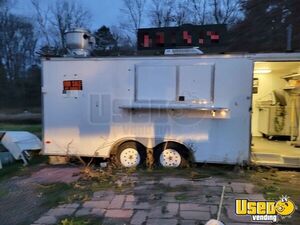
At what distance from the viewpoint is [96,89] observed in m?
8.56

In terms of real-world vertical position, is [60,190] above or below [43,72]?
below

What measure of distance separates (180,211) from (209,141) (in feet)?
9.54

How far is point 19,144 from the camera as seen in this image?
9781 millimetres

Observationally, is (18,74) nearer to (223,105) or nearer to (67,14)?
(67,14)

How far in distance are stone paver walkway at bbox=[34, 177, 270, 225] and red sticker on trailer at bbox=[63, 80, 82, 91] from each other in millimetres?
2773

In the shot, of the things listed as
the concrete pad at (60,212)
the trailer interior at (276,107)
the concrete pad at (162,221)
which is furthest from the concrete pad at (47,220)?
the trailer interior at (276,107)

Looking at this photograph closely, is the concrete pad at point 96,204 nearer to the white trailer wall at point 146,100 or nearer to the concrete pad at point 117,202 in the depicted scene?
the concrete pad at point 117,202

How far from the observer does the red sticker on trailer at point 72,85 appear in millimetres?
8641

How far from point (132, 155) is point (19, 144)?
123 inches

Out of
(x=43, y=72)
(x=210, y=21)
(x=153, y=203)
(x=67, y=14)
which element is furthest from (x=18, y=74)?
(x=153, y=203)

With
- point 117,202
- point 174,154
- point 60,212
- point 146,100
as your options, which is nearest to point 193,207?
point 117,202

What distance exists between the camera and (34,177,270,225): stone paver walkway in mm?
5133

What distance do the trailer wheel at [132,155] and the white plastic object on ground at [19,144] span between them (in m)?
2.61

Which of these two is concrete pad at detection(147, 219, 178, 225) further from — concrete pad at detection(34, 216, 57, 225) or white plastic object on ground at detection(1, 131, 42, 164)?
white plastic object on ground at detection(1, 131, 42, 164)
